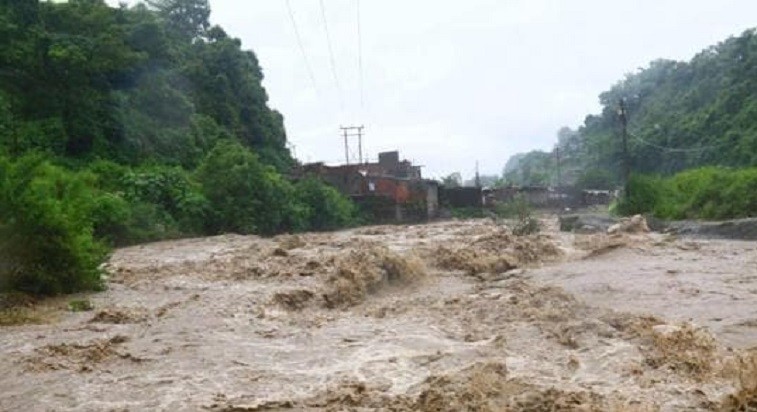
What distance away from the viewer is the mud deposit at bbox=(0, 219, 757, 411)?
7.40 metres

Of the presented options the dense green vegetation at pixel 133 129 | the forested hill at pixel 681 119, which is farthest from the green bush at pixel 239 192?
the forested hill at pixel 681 119

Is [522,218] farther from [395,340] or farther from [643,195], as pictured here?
[395,340]

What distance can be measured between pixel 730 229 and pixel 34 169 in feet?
69.2

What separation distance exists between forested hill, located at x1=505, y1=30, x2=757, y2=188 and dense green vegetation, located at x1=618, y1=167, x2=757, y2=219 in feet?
→ 23.0

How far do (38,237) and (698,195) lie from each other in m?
26.3

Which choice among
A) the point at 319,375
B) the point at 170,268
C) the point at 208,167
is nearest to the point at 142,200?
the point at 208,167

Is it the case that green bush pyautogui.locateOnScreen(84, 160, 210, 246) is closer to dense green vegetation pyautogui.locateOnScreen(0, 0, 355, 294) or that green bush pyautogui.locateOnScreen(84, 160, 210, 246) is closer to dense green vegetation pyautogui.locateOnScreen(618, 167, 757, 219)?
dense green vegetation pyautogui.locateOnScreen(0, 0, 355, 294)

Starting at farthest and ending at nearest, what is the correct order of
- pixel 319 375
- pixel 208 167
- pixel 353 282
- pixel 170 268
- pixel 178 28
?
1. pixel 178 28
2. pixel 208 167
3. pixel 170 268
4. pixel 353 282
5. pixel 319 375

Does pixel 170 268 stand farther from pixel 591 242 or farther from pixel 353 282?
pixel 591 242

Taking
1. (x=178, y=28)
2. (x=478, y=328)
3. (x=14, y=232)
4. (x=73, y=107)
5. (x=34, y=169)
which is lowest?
(x=478, y=328)

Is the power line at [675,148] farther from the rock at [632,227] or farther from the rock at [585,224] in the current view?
the rock at [632,227]

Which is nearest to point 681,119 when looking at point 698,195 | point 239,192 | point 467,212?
point 467,212

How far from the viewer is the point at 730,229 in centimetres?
2534

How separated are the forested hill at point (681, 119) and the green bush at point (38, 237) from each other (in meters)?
34.7
